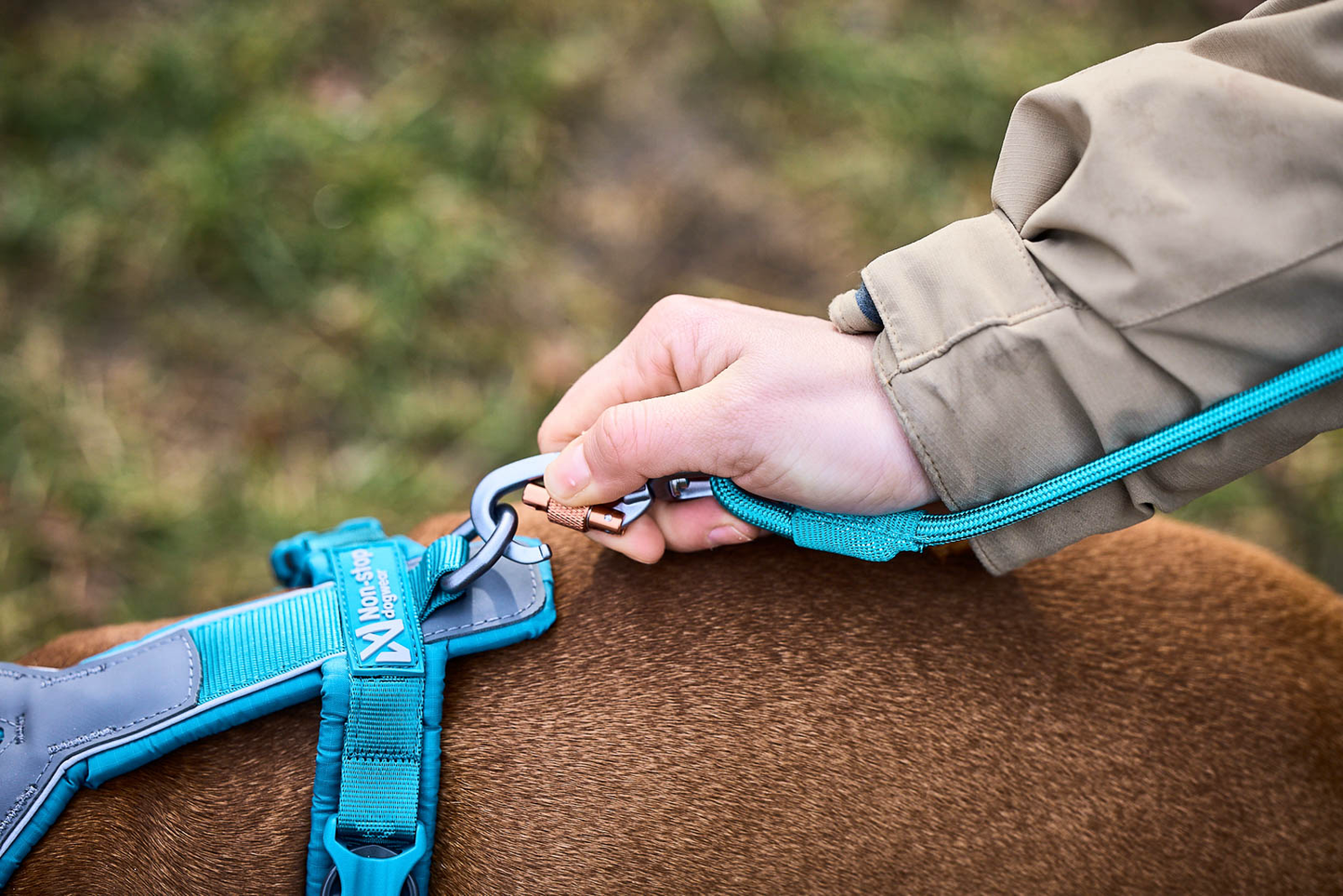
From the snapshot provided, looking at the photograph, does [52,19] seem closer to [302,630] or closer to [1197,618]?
[302,630]

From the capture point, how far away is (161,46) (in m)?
3.56

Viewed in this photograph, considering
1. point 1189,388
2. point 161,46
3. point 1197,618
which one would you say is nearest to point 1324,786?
point 1197,618

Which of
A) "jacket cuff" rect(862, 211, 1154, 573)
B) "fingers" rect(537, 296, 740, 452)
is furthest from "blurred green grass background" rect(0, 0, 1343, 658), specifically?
"jacket cuff" rect(862, 211, 1154, 573)

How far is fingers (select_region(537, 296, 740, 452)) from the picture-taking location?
5.34ft

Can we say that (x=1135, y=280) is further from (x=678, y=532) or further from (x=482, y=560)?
(x=482, y=560)

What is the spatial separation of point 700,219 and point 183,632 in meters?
2.55

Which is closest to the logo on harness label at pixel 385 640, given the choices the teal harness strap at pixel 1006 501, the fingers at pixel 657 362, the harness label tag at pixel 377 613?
the harness label tag at pixel 377 613

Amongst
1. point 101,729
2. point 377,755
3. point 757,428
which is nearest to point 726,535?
point 757,428

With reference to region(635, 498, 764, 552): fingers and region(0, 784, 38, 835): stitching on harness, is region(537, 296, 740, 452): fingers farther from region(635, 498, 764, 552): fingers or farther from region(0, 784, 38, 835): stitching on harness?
region(0, 784, 38, 835): stitching on harness

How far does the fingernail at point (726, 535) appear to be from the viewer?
5.49 feet

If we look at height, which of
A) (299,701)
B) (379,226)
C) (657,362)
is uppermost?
(379,226)

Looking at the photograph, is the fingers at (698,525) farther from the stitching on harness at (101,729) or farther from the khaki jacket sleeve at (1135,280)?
the stitching on harness at (101,729)

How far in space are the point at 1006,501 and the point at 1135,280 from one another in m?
0.37

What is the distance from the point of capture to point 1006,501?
59.4 inches
